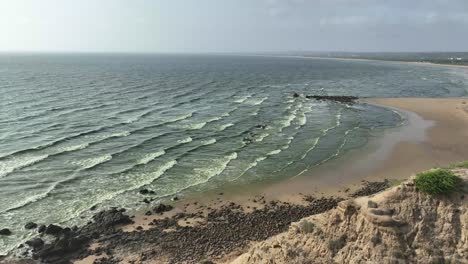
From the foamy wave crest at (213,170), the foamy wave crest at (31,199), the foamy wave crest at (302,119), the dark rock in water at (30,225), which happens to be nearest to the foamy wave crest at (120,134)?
the foamy wave crest at (213,170)

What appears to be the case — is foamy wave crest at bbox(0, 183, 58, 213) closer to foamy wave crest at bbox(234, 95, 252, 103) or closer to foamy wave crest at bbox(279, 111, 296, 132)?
foamy wave crest at bbox(279, 111, 296, 132)

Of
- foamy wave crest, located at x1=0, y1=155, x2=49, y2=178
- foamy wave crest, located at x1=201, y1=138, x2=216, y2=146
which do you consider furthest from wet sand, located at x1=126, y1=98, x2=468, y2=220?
foamy wave crest, located at x1=0, y1=155, x2=49, y2=178

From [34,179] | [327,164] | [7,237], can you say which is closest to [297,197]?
[327,164]

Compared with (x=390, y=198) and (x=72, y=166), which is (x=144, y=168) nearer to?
(x=72, y=166)

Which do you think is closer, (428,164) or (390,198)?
(390,198)

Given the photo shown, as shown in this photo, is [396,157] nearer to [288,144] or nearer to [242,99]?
[288,144]


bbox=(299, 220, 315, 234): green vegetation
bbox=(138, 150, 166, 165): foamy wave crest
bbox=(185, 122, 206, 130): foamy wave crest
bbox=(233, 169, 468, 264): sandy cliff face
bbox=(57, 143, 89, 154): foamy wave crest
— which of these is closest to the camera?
bbox=(233, 169, 468, 264): sandy cliff face

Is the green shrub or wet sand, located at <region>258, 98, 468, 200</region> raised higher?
the green shrub

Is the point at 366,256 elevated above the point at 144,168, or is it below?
above
